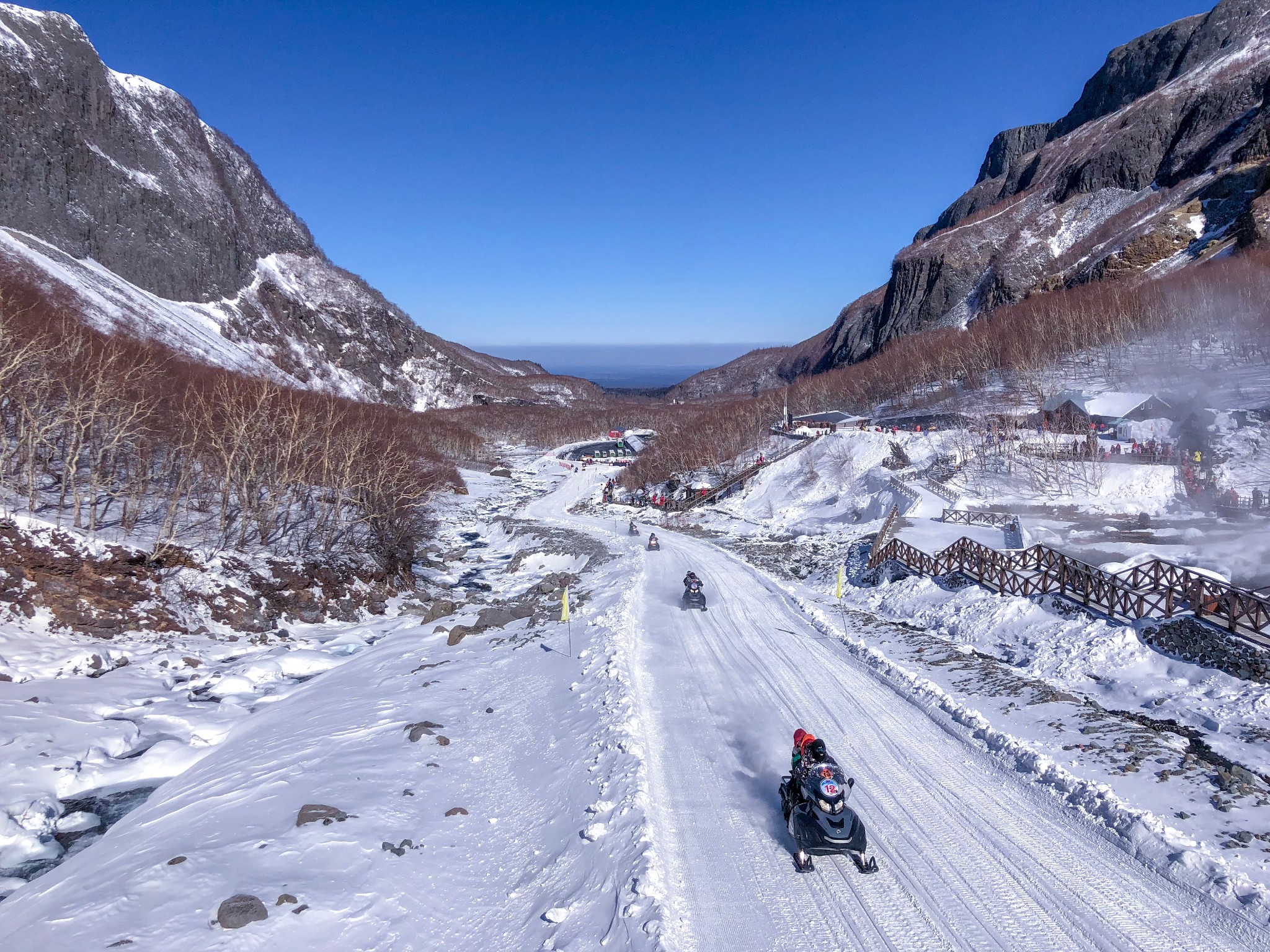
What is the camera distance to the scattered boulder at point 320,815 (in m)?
9.80

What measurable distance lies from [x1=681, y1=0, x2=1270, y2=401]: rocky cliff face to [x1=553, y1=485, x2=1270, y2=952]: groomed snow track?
101626 mm

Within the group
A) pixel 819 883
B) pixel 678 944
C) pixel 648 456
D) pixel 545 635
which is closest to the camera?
pixel 678 944

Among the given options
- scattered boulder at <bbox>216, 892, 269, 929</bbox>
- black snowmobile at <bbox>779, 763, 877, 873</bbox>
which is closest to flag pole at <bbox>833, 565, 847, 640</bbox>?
black snowmobile at <bbox>779, 763, 877, 873</bbox>

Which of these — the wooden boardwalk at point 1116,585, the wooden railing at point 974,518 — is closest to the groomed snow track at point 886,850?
the wooden boardwalk at point 1116,585

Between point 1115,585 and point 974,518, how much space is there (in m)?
19.3

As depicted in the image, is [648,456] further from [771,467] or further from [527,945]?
[527,945]

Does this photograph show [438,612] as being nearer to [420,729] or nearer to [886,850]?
[420,729]

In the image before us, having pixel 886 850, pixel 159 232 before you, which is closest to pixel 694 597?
pixel 886 850

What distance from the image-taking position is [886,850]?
8.26m

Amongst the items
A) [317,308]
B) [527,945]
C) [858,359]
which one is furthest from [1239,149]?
[317,308]

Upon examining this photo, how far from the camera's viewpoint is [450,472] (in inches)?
2808

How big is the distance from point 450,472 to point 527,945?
67.1m

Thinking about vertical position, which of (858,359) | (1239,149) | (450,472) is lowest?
(450,472)

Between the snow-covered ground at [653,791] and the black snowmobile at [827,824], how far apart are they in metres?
0.26
